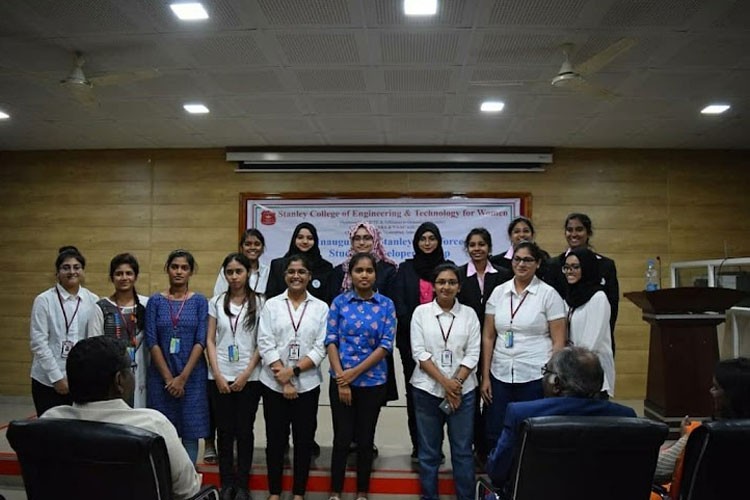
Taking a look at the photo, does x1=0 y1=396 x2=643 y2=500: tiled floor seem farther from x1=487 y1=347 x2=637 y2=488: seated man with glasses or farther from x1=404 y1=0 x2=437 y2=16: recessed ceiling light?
x1=404 y1=0 x2=437 y2=16: recessed ceiling light

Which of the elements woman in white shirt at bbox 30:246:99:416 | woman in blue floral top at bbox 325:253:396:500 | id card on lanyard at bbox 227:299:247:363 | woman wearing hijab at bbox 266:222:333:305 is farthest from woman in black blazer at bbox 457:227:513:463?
woman in white shirt at bbox 30:246:99:416

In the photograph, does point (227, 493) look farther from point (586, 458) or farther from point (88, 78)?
point (88, 78)

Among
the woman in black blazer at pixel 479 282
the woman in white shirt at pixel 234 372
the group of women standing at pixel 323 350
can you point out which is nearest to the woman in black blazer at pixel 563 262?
the group of women standing at pixel 323 350

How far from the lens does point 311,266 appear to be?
3240 millimetres

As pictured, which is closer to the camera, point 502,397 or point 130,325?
point 502,397

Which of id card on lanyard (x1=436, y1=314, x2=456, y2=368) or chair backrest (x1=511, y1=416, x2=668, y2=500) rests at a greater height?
id card on lanyard (x1=436, y1=314, x2=456, y2=368)

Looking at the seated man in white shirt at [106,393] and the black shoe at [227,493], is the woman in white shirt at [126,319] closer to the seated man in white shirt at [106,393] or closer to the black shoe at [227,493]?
the black shoe at [227,493]

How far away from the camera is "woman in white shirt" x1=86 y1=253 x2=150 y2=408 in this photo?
9.39 feet

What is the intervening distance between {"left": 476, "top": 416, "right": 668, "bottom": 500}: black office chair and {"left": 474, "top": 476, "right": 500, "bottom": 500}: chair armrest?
13 centimetres

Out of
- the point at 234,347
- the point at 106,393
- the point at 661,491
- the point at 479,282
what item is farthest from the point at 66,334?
the point at 661,491

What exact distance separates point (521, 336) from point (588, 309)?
0.39m

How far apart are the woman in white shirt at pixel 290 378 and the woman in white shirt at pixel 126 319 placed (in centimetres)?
70

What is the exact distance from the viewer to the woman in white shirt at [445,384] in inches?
107

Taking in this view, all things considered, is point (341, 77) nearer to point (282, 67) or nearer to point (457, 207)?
point (282, 67)
